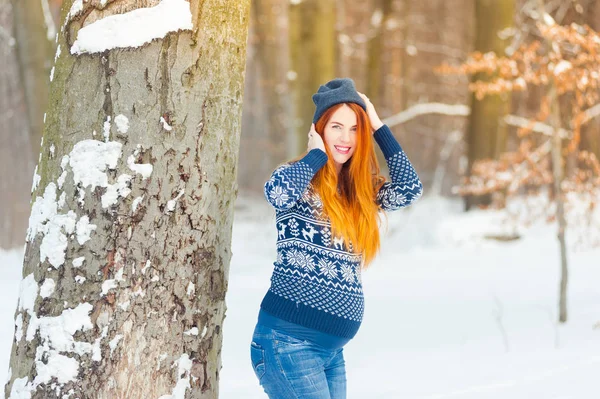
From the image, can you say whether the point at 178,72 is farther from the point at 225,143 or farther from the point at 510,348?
the point at 510,348

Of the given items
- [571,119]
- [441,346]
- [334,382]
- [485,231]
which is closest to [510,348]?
[441,346]

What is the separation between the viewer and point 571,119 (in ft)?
21.4

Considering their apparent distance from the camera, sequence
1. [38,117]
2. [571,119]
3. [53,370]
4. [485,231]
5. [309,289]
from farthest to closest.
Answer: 1. [485,231]
2. [38,117]
3. [571,119]
4. [309,289]
5. [53,370]

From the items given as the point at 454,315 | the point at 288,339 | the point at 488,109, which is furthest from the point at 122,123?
the point at 488,109

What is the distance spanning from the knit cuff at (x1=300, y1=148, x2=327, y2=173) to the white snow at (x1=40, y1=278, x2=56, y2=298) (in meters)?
1.06

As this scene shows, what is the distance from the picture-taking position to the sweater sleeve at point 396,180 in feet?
10.1

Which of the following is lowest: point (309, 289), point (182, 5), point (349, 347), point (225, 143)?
point (349, 347)

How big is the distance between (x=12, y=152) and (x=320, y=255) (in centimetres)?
1313

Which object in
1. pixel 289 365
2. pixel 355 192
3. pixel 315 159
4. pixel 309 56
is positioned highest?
pixel 309 56

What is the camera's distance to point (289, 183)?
2.68m

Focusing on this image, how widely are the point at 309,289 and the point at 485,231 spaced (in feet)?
29.1

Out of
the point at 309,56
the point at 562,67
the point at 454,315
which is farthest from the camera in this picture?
the point at 309,56

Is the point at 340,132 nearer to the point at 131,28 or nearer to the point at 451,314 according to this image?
the point at 131,28

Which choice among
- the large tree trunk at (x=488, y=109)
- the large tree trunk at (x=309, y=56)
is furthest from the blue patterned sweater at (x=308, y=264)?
the large tree trunk at (x=488, y=109)
